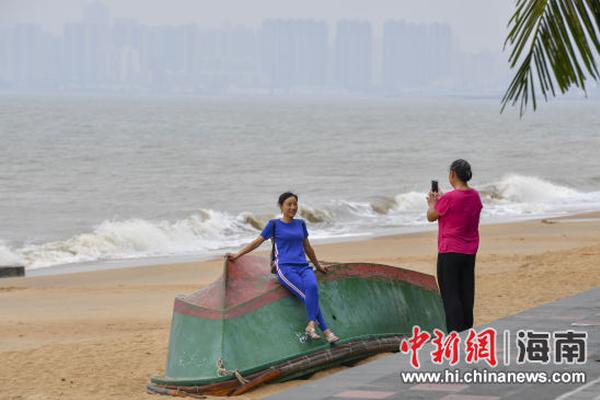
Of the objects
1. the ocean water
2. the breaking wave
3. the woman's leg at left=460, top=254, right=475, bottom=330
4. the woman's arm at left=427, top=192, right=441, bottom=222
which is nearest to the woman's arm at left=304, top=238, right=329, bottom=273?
the woman's arm at left=427, top=192, right=441, bottom=222

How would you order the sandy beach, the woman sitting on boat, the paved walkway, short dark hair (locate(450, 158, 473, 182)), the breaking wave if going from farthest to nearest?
the breaking wave → the sandy beach → the woman sitting on boat → short dark hair (locate(450, 158, 473, 182)) → the paved walkway

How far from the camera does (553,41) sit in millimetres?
8539

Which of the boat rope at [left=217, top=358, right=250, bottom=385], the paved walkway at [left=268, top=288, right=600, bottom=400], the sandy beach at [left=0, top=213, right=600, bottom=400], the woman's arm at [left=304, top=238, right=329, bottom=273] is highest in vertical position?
the woman's arm at [left=304, top=238, right=329, bottom=273]

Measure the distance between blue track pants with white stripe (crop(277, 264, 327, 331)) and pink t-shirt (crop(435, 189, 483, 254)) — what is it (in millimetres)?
955

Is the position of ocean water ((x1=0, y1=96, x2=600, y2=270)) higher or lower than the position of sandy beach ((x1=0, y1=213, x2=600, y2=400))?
higher

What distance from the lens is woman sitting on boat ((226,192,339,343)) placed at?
354 inches

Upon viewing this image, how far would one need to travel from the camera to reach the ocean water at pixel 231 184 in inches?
1069

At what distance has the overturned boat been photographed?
8.91 meters

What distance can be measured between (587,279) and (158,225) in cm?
1576

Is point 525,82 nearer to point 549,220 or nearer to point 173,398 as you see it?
point 173,398

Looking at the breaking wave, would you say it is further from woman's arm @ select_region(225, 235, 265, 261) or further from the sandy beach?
woman's arm @ select_region(225, 235, 265, 261)

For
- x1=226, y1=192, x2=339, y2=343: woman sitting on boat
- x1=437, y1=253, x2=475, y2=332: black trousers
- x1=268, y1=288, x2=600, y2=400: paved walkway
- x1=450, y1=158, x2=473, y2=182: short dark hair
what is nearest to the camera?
x1=268, y1=288, x2=600, y2=400: paved walkway

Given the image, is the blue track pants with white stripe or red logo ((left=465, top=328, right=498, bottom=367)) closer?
red logo ((left=465, top=328, right=498, bottom=367))

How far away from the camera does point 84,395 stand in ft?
30.5
